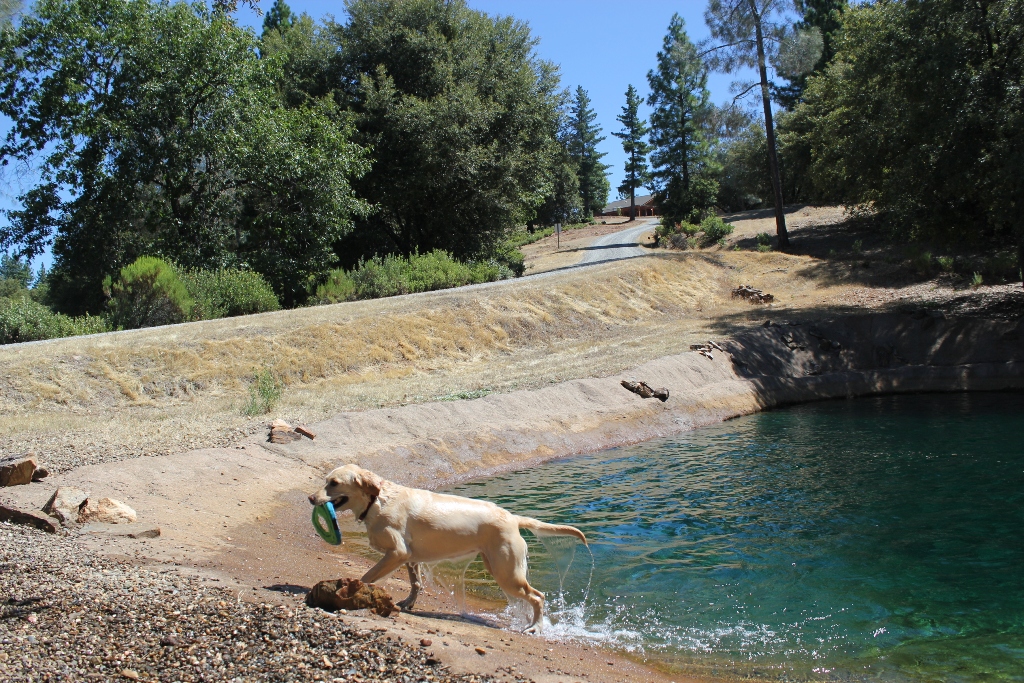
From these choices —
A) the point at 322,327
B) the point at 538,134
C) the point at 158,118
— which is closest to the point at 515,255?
the point at 538,134

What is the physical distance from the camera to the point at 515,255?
Result: 140 feet

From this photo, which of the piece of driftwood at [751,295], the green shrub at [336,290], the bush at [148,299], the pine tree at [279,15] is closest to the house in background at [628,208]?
the pine tree at [279,15]

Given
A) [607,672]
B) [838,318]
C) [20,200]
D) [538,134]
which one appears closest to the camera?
[607,672]

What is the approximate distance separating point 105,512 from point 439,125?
29438mm

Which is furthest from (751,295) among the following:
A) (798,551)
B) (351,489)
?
(351,489)

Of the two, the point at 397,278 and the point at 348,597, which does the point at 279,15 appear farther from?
the point at 348,597

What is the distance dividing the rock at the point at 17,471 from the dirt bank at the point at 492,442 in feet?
1.10

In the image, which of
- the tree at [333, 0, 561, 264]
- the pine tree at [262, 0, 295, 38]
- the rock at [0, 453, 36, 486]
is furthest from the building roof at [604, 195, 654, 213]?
the rock at [0, 453, 36, 486]

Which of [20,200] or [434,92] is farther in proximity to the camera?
[434,92]

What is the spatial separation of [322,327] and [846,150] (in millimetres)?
21035

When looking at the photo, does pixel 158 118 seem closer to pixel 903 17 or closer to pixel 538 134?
pixel 538 134

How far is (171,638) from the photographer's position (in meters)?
5.55

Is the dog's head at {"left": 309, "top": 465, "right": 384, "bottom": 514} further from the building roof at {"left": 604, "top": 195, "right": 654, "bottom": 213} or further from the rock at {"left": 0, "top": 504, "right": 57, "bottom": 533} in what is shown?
the building roof at {"left": 604, "top": 195, "right": 654, "bottom": 213}

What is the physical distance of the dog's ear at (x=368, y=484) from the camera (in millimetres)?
6961
